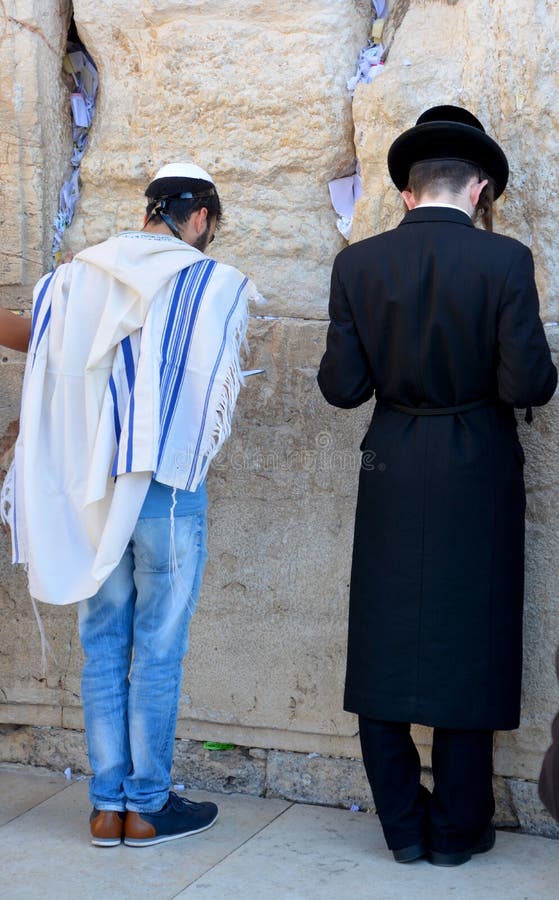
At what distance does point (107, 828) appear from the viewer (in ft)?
10.6

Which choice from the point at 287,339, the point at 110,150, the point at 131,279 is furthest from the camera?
the point at 110,150

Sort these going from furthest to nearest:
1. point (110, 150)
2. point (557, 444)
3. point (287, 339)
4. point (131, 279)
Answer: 1. point (110, 150)
2. point (287, 339)
3. point (557, 444)
4. point (131, 279)

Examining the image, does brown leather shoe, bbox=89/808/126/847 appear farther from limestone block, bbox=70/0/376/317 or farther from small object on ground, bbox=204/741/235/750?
limestone block, bbox=70/0/376/317

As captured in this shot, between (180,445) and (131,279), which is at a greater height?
(131,279)

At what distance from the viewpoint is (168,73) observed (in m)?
3.81

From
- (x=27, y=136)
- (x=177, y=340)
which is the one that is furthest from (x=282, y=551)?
(x=27, y=136)

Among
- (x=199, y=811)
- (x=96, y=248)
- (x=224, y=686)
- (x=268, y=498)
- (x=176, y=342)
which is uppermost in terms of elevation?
(x=96, y=248)

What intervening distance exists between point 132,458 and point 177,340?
12.9 inches

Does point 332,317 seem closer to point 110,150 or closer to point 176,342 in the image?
point 176,342

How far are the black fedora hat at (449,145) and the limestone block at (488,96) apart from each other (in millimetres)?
271

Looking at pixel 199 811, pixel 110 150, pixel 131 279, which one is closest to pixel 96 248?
pixel 131 279

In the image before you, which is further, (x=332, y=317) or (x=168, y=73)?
(x=168, y=73)

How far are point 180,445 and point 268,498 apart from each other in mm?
686

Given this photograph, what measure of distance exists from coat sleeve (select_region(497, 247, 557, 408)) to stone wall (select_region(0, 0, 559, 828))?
0.51m
